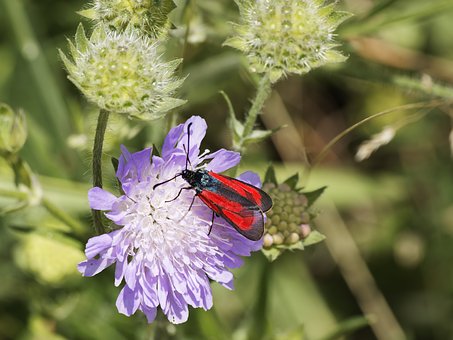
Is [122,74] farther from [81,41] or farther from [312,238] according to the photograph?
[312,238]

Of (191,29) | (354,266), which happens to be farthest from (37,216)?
(354,266)

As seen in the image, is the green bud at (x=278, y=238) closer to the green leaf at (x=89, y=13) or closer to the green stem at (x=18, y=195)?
the green leaf at (x=89, y=13)

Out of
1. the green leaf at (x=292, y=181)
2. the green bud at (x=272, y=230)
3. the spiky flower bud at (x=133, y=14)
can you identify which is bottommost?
the green bud at (x=272, y=230)

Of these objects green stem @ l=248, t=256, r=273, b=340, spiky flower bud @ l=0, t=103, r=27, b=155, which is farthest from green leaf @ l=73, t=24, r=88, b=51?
green stem @ l=248, t=256, r=273, b=340

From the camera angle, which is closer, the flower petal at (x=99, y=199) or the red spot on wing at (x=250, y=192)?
the flower petal at (x=99, y=199)

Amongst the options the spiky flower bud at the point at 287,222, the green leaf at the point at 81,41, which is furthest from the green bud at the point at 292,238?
the green leaf at the point at 81,41

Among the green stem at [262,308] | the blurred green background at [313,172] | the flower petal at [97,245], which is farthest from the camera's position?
the blurred green background at [313,172]
